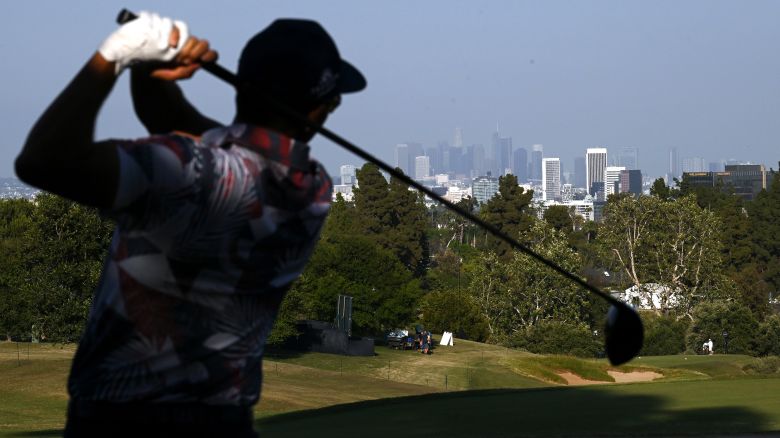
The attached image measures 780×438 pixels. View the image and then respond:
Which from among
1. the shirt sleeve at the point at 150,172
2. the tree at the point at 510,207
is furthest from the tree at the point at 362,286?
the shirt sleeve at the point at 150,172

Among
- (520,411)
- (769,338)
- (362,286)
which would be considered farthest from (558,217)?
(520,411)

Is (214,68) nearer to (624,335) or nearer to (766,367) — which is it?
(624,335)

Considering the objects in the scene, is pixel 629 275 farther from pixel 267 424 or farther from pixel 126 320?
pixel 126 320

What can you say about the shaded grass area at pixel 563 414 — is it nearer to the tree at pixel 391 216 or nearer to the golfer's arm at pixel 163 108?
the golfer's arm at pixel 163 108

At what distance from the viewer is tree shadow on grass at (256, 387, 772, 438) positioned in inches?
553

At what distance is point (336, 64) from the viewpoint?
9.14ft

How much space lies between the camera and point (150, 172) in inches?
91.5

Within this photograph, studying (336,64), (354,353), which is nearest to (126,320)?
(336,64)

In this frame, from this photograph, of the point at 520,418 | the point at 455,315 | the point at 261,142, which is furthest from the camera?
the point at 455,315

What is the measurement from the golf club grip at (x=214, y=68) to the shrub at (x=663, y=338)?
74.2m

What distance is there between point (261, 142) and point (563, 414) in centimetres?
1391

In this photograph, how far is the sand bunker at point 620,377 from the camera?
48438 millimetres

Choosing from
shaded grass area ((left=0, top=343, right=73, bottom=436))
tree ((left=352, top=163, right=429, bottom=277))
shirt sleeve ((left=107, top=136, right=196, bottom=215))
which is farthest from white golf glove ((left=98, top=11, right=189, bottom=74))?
tree ((left=352, top=163, right=429, bottom=277))

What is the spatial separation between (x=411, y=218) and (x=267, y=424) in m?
88.1
